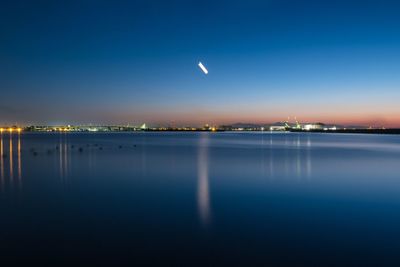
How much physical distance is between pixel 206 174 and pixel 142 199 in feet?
30.3

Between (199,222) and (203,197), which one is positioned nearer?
(199,222)

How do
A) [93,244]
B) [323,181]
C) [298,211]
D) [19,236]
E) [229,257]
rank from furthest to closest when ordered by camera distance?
[323,181] → [298,211] → [19,236] → [93,244] → [229,257]

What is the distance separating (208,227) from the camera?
32.8ft

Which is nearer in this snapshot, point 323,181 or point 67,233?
point 67,233

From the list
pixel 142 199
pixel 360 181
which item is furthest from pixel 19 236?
pixel 360 181

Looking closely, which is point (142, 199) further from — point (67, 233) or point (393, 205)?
point (393, 205)

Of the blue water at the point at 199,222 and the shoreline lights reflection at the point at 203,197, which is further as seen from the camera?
the shoreline lights reflection at the point at 203,197

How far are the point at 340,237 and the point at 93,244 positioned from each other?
6044mm

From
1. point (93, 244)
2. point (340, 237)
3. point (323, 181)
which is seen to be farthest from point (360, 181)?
point (93, 244)

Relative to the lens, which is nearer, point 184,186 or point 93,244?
point 93,244

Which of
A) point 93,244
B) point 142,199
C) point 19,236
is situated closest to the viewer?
point 93,244

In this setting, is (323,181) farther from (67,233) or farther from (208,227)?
(67,233)

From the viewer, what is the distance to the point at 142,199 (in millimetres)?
14164

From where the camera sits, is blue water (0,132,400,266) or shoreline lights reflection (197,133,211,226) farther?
shoreline lights reflection (197,133,211,226)
